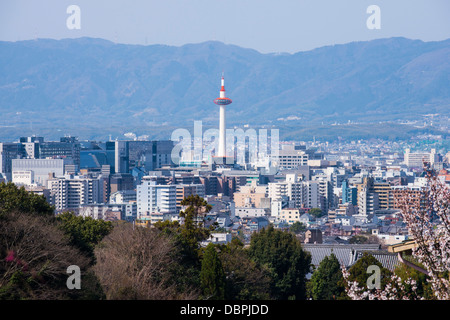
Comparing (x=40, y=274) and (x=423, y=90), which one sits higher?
→ (x=423, y=90)

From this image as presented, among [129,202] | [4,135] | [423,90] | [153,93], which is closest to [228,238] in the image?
[129,202]

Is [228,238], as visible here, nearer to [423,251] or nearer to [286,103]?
[423,251]

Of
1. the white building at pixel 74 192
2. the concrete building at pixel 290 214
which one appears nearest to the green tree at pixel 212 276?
the concrete building at pixel 290 214

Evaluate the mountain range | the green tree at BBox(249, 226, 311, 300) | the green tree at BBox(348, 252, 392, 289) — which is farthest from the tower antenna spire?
the green tree at BBox(348, 252, 392, 289)

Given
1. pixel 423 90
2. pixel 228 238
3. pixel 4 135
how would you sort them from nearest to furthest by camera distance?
1. pixel 228 238
2. pixel 4 135
3. pixel 423 90

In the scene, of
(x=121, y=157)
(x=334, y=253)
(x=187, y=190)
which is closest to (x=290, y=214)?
(x=187, y=190)
